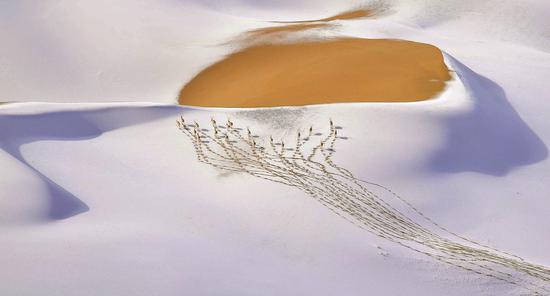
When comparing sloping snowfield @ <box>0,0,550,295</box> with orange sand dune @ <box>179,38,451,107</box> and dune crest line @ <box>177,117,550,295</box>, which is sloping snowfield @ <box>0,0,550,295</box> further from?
orange sand dune @ <box>179,38,451,107</box>

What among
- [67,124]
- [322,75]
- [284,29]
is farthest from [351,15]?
[67,124]

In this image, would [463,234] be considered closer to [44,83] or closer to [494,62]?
[494,62]

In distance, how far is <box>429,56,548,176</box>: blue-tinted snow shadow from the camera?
596 centimetres

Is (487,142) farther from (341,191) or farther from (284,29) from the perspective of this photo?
(284,29)

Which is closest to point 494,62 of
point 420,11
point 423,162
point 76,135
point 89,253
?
point 420,11

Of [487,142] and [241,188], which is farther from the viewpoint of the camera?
[487,142]

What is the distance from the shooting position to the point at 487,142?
6.23m

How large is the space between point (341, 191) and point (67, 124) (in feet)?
8.00

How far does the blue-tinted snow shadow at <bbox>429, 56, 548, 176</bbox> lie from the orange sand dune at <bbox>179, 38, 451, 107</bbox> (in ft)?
1.74

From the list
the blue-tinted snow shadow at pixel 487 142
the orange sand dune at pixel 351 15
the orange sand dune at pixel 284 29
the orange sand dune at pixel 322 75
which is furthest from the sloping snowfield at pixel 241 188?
the orange sand dune at pixel 351 15

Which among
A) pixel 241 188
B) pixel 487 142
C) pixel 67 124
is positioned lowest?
pixel 487 142

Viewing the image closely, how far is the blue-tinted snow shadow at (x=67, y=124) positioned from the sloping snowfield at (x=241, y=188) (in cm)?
2

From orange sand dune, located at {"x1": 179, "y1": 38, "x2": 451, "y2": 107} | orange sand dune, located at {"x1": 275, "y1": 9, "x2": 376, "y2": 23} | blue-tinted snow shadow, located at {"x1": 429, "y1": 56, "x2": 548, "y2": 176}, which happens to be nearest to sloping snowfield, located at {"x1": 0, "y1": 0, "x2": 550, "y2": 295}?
blue-tinted snow shadow, located at {"x1": 429, "y1": 56, "x2": 548, "y2": 176}

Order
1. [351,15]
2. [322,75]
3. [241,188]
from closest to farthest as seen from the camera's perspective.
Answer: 1. [241,188]
2. [322,75]
3. [351,15]
